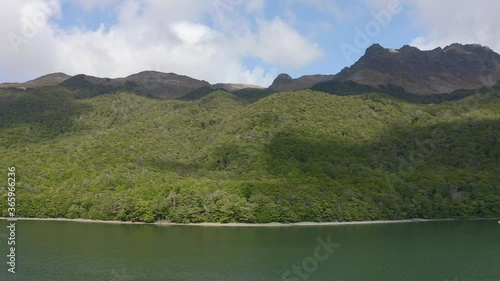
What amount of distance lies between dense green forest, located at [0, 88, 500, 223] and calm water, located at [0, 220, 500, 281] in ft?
35.0

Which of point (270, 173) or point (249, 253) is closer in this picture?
point (249, 253)

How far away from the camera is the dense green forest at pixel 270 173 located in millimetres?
122000

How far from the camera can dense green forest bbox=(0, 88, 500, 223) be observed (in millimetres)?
122000

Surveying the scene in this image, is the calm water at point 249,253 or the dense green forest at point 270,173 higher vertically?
the dense green forest at point 270,173

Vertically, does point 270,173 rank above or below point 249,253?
above

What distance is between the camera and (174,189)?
4958 inches

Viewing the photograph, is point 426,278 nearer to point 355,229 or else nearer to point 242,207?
point 355,229

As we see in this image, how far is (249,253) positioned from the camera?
79688 mm

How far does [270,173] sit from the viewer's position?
156750 millimetres

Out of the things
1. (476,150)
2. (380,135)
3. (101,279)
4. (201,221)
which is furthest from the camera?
(380,135)

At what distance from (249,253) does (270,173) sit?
3062 inches

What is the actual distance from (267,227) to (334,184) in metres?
31.7

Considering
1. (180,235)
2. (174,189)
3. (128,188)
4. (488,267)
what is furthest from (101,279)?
(128,188)

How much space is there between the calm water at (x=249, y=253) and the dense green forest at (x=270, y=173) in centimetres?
1068
